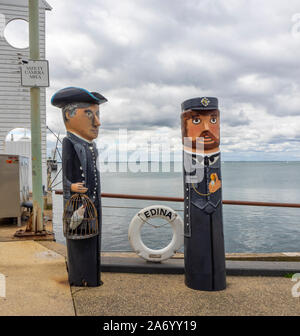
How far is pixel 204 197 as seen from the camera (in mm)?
3969

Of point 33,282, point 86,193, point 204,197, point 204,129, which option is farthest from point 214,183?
point 33,282

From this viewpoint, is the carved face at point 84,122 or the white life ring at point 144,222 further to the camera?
the white life ring at point 144,222

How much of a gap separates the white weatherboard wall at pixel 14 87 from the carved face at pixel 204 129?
12095 mm

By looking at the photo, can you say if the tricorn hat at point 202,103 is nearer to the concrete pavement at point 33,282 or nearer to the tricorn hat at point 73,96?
the tricorn hat at point 73,96

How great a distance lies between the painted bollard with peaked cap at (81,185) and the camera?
3852 millimetres

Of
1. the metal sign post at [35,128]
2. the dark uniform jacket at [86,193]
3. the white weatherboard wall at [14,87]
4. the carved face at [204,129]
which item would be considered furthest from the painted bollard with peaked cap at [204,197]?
the white weatherboard wall at [14,87]

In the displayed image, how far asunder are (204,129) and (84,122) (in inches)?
53.4

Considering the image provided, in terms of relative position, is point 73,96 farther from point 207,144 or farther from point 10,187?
point 10,187

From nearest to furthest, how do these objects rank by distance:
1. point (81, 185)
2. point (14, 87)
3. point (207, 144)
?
point (81, 185) → point (207, 144) → point (14, 87)

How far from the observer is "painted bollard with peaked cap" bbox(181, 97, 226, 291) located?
155 inches

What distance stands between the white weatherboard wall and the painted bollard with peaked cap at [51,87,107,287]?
11.6 meters

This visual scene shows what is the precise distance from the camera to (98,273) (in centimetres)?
401

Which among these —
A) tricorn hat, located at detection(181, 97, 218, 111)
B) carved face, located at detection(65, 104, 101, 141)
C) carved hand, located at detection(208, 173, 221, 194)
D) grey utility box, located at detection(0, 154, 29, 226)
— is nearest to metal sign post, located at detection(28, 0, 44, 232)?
grey utility box, located at detection(0, 154, 29, 226)
